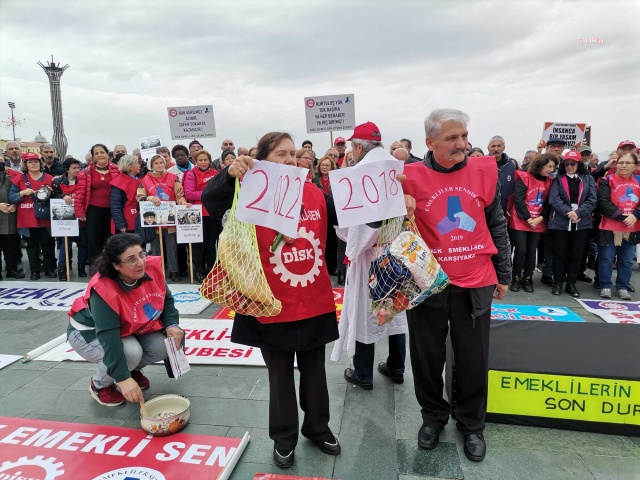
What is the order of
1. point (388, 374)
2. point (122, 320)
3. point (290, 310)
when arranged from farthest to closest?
point (388, 374)
point (122, 320)
point (290, 310)

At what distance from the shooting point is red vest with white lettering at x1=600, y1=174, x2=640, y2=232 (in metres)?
5.77

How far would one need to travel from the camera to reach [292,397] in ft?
8.15

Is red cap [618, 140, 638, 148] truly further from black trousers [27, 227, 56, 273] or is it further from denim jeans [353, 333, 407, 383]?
black trousers [27, 227, 56, 273]

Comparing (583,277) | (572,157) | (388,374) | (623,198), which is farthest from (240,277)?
(583,277)

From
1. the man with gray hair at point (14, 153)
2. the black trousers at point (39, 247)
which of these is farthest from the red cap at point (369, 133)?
the man with gray hair at point (14, 153)

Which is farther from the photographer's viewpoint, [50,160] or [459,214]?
[50,160]

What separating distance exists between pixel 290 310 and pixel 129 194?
5.39m

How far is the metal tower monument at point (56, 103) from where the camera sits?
33031mm

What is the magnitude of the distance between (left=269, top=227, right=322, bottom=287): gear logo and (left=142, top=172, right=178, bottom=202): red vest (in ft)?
16.9

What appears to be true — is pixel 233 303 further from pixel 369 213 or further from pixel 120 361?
pixel 120 361

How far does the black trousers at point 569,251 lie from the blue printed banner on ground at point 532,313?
865mm

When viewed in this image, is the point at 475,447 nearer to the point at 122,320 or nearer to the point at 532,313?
the point at 122,320

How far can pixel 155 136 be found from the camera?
29.7 feet

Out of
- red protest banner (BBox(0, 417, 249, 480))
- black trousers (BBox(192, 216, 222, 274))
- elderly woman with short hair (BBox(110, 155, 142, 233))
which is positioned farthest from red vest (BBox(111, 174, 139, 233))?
red protest banner (BBox(0, 417, 249, 480))
